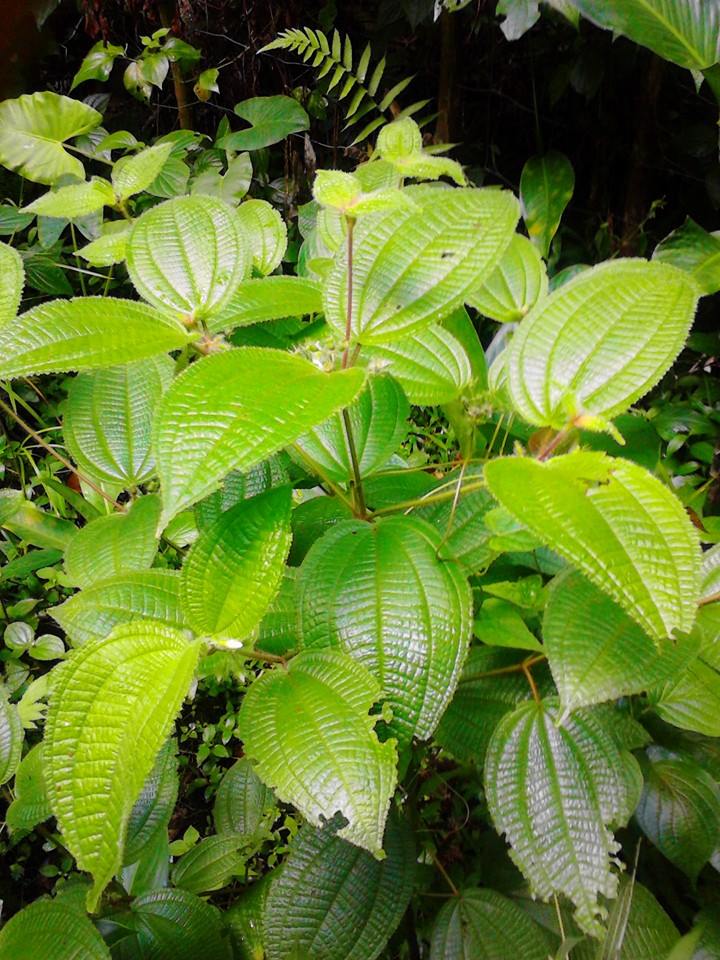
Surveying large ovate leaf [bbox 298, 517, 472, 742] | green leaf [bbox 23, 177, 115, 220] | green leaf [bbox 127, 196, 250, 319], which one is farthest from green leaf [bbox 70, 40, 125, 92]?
large ovate leaf [bbox 298, 517, 472, 742]

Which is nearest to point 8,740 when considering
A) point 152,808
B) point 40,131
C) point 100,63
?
point 152,808

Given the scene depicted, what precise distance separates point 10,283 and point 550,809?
0.54m

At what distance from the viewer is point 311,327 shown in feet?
1.92

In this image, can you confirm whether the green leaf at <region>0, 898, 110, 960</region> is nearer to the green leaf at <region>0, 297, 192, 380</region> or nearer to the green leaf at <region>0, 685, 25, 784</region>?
the green leaf at <region>0, 685, 25, 784</region>

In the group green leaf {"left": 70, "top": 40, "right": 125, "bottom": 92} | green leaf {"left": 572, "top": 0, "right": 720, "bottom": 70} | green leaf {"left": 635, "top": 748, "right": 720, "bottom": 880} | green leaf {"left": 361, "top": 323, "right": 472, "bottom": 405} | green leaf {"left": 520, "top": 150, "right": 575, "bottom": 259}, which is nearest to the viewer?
green leaf {"left": 361, "top": 323, "right": 472, "bottom": 405}

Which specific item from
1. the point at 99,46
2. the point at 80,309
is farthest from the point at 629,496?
the point at 99,46

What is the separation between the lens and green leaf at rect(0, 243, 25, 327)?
1.46 ft

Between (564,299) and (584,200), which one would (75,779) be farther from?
(584,200)

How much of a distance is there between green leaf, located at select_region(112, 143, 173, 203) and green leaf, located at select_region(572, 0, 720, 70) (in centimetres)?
82

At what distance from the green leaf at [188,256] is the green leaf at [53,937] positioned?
49 cm

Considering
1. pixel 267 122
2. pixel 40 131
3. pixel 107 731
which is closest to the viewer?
pixel 107 731

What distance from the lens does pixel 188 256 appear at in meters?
0.48

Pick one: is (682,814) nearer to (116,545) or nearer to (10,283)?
(116,545)

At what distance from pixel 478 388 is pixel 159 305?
0.93 ft
